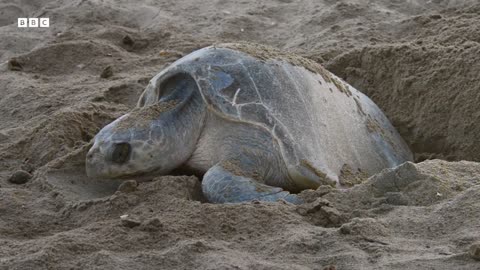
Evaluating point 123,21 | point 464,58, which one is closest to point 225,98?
point 464,58

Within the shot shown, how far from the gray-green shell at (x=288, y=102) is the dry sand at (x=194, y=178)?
38 cm

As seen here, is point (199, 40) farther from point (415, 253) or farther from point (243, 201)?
point (415, 253)

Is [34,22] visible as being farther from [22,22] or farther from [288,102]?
[288,102]

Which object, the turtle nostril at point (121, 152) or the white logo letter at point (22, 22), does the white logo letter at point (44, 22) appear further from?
the turtle nostril at point (121, 152)

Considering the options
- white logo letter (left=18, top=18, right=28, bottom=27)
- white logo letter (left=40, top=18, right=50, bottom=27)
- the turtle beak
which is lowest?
the turtle beak

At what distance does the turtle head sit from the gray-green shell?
8 cm

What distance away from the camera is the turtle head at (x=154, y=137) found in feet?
10.3

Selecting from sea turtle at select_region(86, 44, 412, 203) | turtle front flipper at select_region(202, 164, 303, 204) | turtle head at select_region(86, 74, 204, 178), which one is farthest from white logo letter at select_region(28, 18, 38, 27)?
turtle front flipper at select_region(202, 164, 303, 204)

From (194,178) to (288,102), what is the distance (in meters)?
0.53

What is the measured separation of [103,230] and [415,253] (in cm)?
93

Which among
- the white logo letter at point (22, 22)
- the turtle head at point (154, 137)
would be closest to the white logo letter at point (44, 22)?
the white logo letter at point (22, 22)

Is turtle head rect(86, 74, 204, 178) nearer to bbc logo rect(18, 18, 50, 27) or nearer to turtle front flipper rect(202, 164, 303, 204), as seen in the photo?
turtle front flipper rect(202, 164, 303, 204)

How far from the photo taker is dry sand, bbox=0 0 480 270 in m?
2.32

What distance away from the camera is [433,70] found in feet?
13.8
